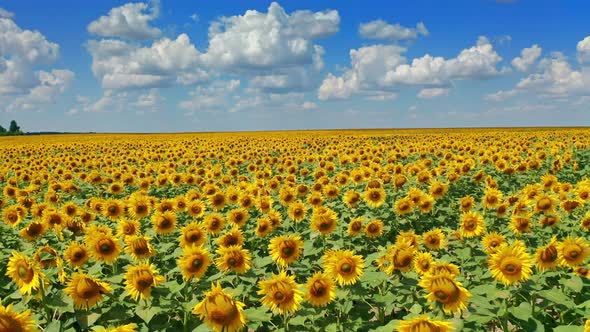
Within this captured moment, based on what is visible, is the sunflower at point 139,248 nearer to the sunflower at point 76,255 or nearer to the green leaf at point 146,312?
the sunflower at point 76,255

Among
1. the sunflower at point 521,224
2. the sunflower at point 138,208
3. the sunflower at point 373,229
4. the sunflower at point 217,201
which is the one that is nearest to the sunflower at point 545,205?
the sunflower at point 521,224

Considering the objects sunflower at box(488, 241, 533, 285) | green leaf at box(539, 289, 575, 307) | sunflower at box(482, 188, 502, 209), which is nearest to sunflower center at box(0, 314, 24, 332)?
sunflower at box(488, 241, 533, 285)

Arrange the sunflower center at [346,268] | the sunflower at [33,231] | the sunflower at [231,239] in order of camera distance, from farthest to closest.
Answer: the sunflower at [33,231], the sunflower at [231,239], the sunflower center at [346,268]

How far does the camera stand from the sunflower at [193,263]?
4758 millimetres

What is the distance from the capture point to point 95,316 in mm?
4250

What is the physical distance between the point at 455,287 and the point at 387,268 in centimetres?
113

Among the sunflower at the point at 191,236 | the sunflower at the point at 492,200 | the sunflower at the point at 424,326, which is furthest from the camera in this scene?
the sunflower at the point at 492,200

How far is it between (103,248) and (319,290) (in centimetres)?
265

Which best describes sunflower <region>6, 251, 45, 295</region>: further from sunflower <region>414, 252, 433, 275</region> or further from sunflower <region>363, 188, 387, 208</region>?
sunflower <region>363, 188, 387, 208</region>

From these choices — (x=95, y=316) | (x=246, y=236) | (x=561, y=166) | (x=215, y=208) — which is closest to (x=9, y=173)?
(x=215, y=208)

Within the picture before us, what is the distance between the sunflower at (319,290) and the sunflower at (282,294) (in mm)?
143

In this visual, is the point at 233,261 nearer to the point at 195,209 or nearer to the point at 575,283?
the point at 195,209

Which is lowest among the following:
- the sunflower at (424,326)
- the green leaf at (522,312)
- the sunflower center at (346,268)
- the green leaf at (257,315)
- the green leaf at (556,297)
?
the green leaf at (522,312)

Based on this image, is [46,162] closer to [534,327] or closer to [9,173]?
[9,173]
